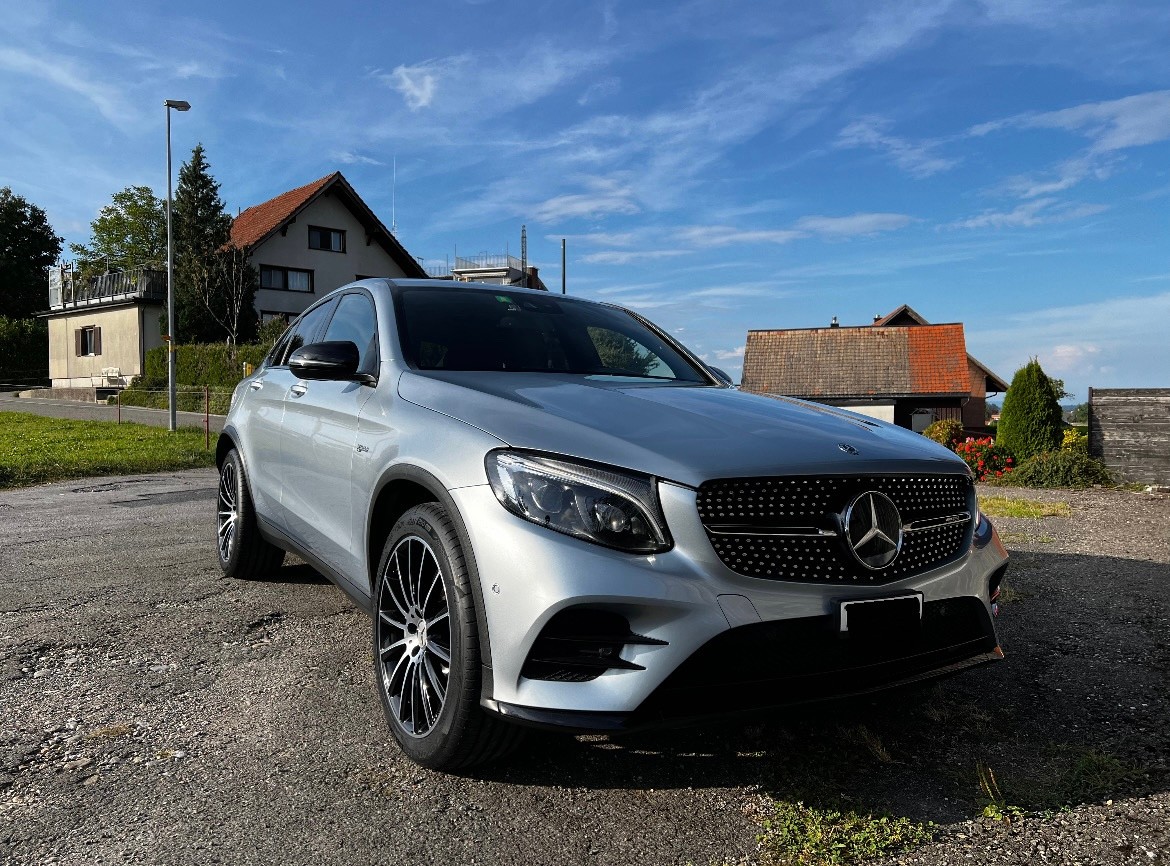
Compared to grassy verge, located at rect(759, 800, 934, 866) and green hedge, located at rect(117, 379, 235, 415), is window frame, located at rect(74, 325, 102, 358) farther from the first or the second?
grassy verge, located at rect(759, 800, 934, 866)

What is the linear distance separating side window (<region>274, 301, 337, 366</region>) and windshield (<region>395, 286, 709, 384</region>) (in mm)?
944

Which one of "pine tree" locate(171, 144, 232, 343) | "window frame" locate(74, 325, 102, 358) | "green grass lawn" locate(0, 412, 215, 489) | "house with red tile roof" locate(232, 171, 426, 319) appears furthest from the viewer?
"window frame" locate(74, 325, 102, 358)

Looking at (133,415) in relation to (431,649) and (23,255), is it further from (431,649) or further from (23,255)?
(23,255)

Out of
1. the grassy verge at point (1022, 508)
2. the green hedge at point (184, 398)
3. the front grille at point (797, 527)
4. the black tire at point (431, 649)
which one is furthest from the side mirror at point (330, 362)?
the green hedge at point (184, 398)

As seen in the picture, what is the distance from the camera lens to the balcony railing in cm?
3634

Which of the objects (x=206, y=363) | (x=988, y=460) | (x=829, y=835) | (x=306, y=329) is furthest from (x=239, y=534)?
(x=206, y=363)

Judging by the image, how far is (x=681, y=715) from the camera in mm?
2234

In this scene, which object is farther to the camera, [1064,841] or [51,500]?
[51,500]

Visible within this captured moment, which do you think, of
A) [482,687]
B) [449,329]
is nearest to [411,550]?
[482,687]

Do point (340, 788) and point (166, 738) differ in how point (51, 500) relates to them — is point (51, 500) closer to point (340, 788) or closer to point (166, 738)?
point (166, 738)

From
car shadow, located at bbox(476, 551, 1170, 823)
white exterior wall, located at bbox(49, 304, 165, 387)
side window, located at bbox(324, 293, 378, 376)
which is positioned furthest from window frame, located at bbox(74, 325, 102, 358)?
car shadow, located at bbox(476, 551, 1170, 823)

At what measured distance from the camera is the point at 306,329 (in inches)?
194

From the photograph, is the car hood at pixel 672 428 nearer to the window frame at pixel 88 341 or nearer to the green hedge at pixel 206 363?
the green hedge at pixel 206 363

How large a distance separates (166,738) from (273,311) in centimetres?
3720
